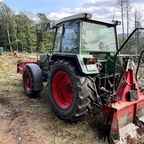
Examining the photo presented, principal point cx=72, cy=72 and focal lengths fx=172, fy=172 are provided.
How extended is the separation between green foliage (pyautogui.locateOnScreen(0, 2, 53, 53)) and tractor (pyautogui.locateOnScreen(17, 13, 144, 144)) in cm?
3339

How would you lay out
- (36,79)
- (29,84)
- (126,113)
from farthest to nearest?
(29,84), (36,79), (126,113)

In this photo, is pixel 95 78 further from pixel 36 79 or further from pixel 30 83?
pixel 30 83

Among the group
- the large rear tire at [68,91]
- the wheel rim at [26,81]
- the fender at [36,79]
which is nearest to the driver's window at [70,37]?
the large rear tire at [68,91]

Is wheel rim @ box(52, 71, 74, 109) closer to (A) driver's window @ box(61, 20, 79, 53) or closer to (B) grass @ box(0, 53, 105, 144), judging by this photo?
(B) grass @ box(0, 53, 105, 144)

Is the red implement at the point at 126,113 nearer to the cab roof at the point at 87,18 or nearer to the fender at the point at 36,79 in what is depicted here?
the cab roof at the point at 87,18

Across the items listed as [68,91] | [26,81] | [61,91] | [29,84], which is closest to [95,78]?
[68,91]

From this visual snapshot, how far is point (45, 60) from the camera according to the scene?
5246mm

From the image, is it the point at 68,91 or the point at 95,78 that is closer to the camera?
the point at 95,78

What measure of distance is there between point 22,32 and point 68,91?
137ft

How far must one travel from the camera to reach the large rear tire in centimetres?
286

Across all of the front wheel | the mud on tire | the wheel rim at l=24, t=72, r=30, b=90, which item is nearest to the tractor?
the front wheel

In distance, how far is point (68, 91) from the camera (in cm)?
343

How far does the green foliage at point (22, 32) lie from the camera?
3656 centimetres

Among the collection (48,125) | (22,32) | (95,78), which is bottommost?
(48,125)
